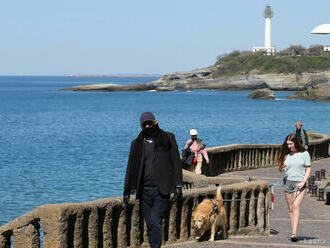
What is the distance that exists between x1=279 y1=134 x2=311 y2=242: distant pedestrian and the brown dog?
125 cm

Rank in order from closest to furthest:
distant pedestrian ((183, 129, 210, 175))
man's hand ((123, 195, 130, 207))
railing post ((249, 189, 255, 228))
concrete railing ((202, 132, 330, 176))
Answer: man's hand ((123, 195, 130, 207)), railing post ((249, 189, 255, 228)), distant pedestrian ((183, 129, 210, 175)), concrete railing ((202, 132, 330, 176))

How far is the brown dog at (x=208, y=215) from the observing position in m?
10.4

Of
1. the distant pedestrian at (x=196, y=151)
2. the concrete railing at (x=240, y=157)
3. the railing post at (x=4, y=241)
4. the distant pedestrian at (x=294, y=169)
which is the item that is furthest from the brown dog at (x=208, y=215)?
the concrete railing at (x=240, y=157)

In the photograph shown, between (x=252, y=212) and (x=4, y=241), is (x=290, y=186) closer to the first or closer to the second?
(x=252, y=212)

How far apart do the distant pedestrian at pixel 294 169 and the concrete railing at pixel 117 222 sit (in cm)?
49

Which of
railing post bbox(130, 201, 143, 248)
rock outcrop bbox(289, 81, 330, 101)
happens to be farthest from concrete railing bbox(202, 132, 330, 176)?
rock outcrop bbox(289, 81, 330, 101)

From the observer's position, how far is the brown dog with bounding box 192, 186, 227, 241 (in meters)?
10.4

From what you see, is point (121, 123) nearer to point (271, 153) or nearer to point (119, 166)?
point (119, 166)

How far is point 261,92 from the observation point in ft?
559

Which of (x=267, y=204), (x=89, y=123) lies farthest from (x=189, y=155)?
(x=89, y=123)

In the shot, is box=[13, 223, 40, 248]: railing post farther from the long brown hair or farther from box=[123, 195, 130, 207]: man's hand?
the long brown hair

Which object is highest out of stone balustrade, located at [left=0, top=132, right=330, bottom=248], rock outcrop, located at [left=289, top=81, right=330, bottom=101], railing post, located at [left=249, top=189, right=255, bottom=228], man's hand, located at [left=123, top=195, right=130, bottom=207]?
man's hand, located at [left=123, top=195, right=130, bottom=207]

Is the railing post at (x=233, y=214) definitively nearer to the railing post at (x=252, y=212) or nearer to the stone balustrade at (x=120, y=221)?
the stone balustrade at (x=120, y=221)

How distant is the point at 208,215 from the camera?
1039 centimetres
